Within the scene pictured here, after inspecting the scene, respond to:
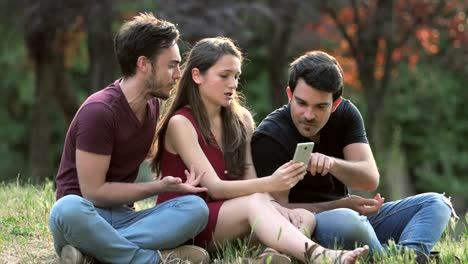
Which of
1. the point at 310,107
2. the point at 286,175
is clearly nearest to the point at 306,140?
the point at 310,107

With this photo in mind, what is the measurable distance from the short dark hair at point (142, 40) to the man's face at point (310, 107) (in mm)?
749

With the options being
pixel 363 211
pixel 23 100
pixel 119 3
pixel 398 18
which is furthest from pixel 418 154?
pixel 363 211

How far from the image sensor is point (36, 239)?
534 cm

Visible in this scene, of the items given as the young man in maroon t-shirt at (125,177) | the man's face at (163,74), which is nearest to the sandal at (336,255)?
the young man in maroon t-shirt at (125,177)

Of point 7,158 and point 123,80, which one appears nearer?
point 123,80

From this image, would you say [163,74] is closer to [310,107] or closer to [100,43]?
[310,107]

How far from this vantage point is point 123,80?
501 centimetres

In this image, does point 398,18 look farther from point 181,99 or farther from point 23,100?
point 181,99

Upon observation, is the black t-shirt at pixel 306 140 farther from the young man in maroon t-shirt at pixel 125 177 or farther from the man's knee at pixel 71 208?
the man's knee at pixel 71 208

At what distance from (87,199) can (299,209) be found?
3.61 feet

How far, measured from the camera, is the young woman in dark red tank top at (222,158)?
4.64 metres

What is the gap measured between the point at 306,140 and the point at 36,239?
1.66m

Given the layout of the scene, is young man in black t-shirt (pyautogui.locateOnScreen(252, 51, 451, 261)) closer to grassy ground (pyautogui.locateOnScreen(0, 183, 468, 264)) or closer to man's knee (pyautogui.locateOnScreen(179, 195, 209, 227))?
grassy ground (pyautogui.locateOnScreen(0, 183, 468, 264))

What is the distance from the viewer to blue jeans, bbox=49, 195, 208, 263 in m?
4.48
